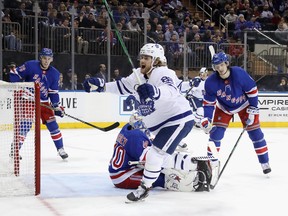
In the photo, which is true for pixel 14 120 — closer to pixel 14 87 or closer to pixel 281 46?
pixel 14 87

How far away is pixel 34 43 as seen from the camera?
359 inches

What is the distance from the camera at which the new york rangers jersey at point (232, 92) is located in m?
4.96

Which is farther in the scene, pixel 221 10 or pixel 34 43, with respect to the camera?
pixel 221 10

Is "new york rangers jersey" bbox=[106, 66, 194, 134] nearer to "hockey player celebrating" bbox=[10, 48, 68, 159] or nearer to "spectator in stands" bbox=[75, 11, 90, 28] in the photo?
"hockey player celebrating" bbox=[10, 48, 68, 159]

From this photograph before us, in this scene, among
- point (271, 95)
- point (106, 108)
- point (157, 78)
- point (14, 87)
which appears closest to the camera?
point (157, 78)

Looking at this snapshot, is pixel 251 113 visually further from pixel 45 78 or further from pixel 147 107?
pixel 45 78

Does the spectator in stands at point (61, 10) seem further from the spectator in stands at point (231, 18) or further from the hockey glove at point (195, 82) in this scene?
the spectator in stands at point (231, 18)

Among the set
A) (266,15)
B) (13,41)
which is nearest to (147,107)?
(13,41)

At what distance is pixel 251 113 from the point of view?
4.96 metres

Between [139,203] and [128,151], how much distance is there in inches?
19.7

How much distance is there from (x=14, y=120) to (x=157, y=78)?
1.48 m

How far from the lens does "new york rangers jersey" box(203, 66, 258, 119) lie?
195 inches

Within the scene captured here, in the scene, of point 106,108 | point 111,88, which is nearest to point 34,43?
point 106,108

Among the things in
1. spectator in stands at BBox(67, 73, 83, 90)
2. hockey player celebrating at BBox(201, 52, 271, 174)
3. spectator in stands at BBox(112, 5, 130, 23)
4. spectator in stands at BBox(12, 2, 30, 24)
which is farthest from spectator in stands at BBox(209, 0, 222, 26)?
hockey player celebrating at BBox(201, 52, 271, 174)
